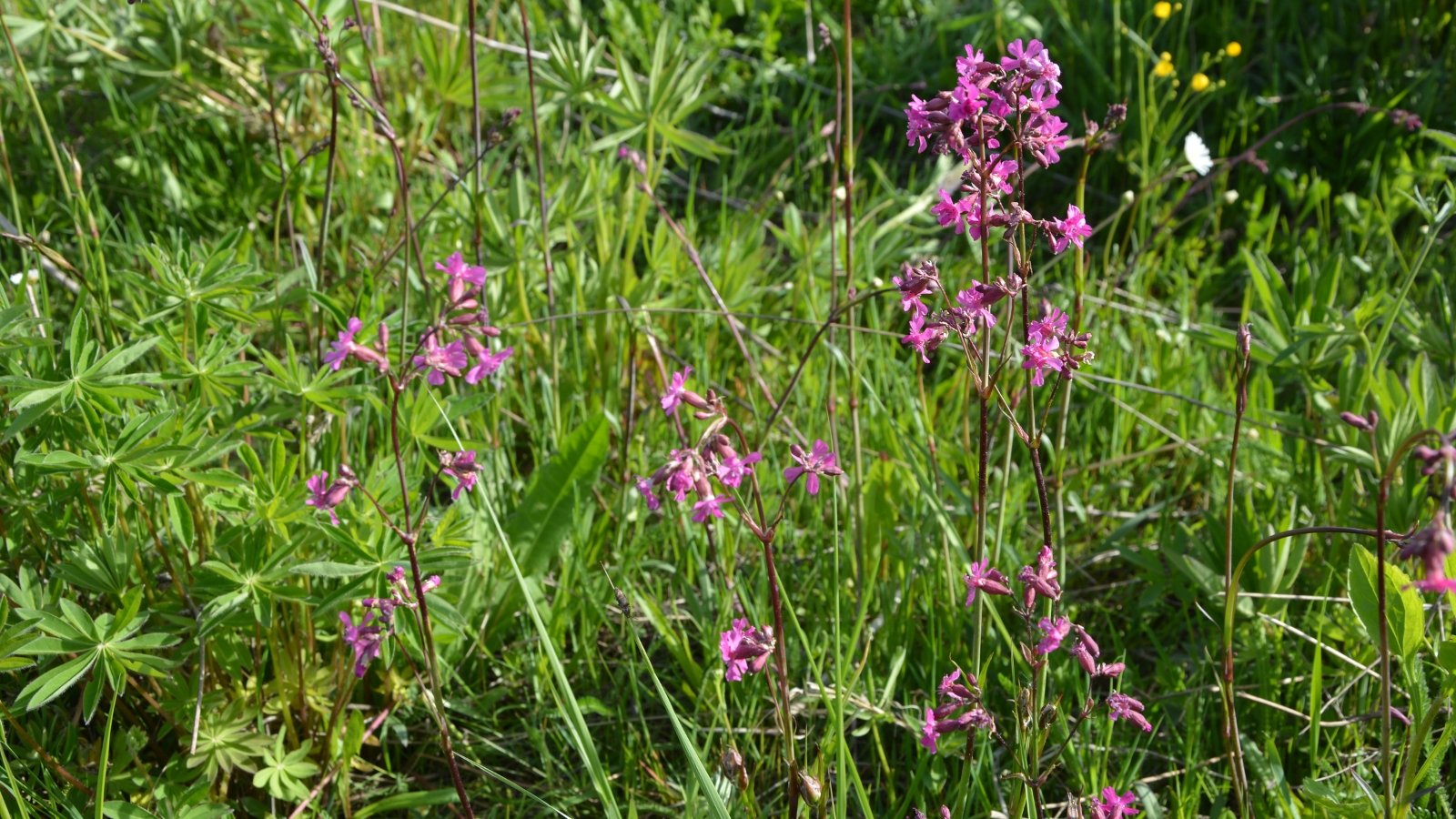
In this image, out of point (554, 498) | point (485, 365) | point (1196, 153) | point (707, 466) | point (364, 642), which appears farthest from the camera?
point (1196, 153)

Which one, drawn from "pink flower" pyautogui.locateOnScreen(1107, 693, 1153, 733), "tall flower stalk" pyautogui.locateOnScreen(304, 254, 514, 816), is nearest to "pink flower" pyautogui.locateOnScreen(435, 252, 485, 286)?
"tall flower stalk" pyautogui.locateOnScreen(304, 254, 514, 816)

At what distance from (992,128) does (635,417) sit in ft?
4.96

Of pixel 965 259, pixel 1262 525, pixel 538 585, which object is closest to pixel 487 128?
pixel 965 259

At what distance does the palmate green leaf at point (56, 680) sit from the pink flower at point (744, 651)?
3.17 ft

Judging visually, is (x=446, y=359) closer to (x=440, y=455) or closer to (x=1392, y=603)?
(x=440, y=455)

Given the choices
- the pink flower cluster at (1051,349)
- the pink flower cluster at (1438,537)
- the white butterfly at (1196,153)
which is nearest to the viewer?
the pink flower cluster at (1438,537)

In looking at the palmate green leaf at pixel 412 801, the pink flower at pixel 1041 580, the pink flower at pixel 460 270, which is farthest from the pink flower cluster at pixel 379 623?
the pink flower at pixel 1041 580

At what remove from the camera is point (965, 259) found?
3.63 metres

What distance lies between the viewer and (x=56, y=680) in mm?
1812

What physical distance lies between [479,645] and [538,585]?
20cm

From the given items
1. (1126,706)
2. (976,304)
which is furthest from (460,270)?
(1126,706)

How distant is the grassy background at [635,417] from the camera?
2043mm

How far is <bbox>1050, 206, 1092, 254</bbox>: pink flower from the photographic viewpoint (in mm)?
1561

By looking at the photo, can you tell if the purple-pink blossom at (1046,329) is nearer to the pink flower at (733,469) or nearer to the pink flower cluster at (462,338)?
the pink flower at (733,469)
